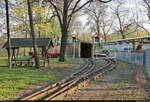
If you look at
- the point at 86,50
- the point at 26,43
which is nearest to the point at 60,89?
the point at 26,43

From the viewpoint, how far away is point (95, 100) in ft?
18.2

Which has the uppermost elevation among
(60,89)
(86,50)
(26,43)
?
(26,43)

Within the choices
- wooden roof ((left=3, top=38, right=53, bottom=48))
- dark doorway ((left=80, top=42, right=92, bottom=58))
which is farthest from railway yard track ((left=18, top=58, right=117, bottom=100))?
dark doorway ((left=80, top=42, right=92, bottom=58))

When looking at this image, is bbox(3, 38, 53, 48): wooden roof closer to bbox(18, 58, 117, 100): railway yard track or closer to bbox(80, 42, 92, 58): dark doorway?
bbox(18, 58, 117, 100): railway yard track

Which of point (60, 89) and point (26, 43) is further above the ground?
point (26, 43)

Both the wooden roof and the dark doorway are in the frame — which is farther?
the dark doorway

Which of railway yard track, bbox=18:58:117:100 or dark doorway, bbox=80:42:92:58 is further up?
dark doorway, bbox=80:42:92:58

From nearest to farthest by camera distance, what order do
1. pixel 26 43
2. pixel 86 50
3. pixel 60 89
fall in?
pixel 60 89, pixel 26 43, pixel 86 50

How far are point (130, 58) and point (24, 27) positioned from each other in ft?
64.1

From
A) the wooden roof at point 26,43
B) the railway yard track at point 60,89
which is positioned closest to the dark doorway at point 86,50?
the wooden roof at point 26,43

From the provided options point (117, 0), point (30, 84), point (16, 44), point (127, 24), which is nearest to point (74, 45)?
point (117, 0)

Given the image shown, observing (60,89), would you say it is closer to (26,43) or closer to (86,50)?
(26,43)

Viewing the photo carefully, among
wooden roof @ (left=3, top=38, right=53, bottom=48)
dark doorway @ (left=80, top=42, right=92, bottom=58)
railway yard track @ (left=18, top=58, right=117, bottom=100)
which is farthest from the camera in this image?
dark doorway @ (left=80, top=42, right=92, bottom=58)

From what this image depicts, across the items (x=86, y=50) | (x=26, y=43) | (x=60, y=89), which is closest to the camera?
(x=60, y=89)
